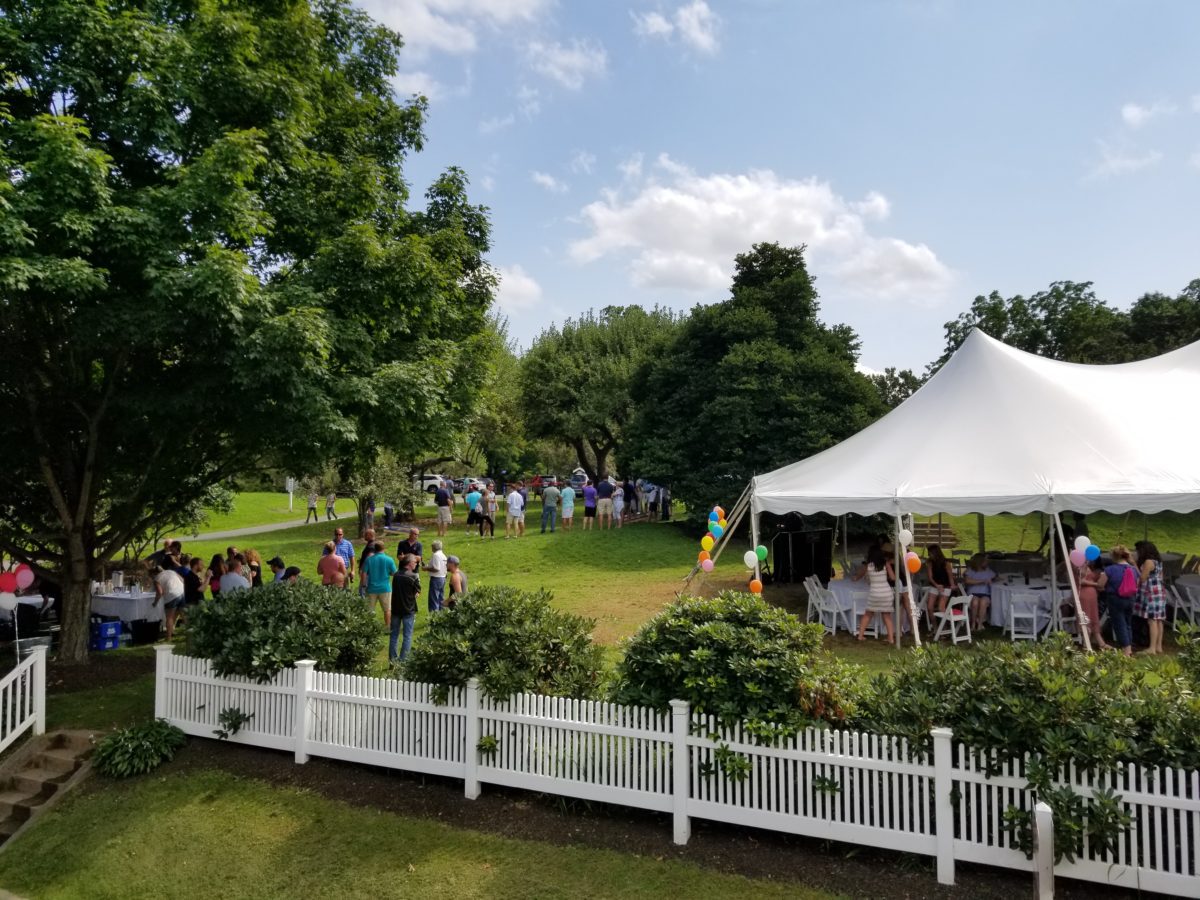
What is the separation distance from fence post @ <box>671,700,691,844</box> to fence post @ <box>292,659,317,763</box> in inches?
140

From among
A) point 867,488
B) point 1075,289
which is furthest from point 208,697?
point 1075,289

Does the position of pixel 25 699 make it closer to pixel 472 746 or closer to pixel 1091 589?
pixel 472 746

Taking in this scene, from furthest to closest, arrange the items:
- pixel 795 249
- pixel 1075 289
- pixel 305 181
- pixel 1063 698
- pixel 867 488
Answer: pixel 1075 289 → pixel 795 249 → pixel 867 488 → pixel 305 181 → pixel 1063 698

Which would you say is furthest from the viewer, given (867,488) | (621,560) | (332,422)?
(621,560)

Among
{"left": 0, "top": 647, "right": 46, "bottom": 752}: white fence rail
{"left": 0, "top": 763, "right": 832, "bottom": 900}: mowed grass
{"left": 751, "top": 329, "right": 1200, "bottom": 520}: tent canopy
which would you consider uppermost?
{"left": 751, "top": 329, "right": 1200, "bottom": 520}: tent canopy

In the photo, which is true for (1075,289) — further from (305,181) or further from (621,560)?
(305,181)

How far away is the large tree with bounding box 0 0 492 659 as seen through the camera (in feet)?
24.8

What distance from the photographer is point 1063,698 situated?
4738 mm

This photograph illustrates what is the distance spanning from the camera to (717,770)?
545 centimetres

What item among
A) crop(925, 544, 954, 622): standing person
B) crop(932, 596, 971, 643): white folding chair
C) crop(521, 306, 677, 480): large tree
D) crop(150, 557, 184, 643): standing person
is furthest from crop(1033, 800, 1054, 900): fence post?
crop(521, 306, 677, 480): large tree

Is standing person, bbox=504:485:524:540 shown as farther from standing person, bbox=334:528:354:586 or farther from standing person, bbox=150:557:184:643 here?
standing person, bbox=150:557:184:643

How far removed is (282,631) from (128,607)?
6.90 meters

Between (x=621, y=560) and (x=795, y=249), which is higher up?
(x=795, y=249)

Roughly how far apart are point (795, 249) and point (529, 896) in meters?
25.3
